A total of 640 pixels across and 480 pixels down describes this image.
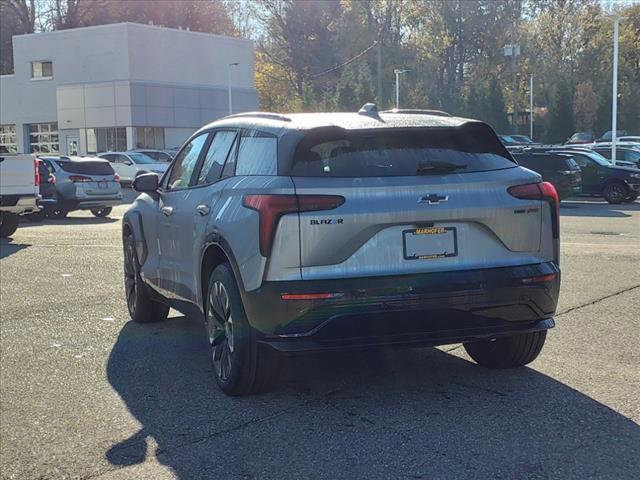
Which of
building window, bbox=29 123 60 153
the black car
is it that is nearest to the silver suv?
the black car

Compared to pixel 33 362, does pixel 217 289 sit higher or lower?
higher

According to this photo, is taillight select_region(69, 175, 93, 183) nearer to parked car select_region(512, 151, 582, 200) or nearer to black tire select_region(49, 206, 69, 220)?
black tire select_region(49, 206, 69, 220)

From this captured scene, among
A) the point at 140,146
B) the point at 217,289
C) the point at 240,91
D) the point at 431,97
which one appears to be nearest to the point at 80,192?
the point at 217,289

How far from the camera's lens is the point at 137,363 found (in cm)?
643

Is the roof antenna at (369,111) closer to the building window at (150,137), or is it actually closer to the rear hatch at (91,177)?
the rear hatch at (91,177)

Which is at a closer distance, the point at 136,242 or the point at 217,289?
the point at 217,289

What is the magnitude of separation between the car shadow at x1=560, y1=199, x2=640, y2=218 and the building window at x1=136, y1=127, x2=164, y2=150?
33338 mm

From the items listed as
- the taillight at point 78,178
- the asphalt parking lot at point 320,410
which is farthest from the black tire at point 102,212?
the asphalt parking lot at point 320,410

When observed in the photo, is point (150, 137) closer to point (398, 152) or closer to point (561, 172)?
point (561, 172)

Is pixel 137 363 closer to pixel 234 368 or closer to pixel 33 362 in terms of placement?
pixel 33 362

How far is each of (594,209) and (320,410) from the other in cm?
1854

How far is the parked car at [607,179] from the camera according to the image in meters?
23.4

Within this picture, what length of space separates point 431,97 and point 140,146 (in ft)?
92.6

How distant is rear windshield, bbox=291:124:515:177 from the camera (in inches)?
194
